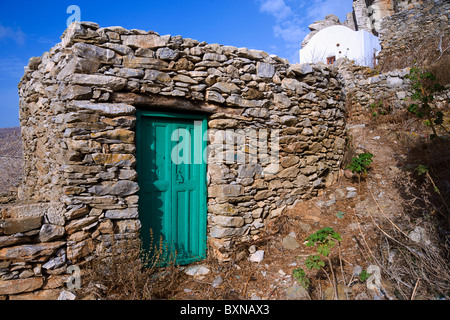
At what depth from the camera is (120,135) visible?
3008 mm

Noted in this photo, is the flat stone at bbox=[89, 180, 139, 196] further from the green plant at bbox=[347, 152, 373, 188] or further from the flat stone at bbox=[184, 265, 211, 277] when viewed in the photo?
the green plant at bbox=[347, 152, 373, 188]

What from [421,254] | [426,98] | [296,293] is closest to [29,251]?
[296,293]

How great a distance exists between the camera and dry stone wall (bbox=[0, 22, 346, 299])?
272 cm

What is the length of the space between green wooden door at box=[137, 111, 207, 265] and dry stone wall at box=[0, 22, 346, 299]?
153mm

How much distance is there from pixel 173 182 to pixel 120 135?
2.97 ft

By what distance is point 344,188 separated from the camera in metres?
4.59

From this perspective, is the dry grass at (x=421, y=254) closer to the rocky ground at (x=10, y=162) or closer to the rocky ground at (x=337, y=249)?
the rocky ground at (x=337, y=249)

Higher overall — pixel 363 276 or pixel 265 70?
pixel 265 70

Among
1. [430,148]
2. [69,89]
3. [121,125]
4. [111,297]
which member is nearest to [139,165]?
[121,125]

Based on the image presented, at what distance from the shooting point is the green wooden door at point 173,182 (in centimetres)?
333

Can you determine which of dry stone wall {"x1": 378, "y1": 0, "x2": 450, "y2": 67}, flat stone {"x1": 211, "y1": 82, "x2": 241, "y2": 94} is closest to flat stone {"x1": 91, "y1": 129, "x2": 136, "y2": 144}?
flat stone {"x1": 211, "y1": 82, "x2": 241, "y2": 94}

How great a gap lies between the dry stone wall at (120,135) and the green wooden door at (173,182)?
0.15m

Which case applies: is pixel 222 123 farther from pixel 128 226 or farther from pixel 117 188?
pixel 128 226

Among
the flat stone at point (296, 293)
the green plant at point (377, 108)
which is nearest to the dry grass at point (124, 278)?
the flat stone at point (296, 293)
